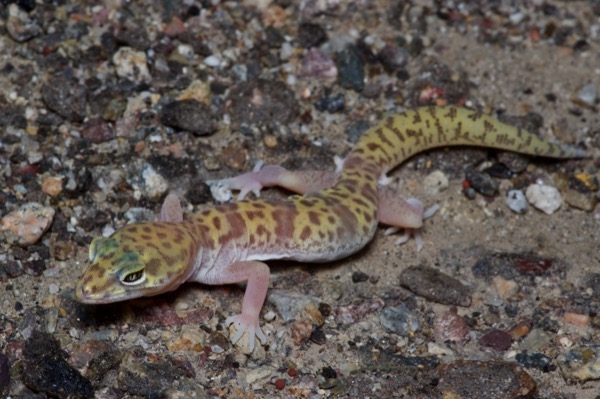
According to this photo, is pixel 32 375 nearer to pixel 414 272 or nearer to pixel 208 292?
pixel 208 292

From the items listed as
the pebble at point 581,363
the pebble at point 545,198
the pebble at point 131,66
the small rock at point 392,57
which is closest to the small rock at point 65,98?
the pebble at point 131,66

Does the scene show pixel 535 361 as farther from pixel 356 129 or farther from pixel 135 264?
pixel 135 264

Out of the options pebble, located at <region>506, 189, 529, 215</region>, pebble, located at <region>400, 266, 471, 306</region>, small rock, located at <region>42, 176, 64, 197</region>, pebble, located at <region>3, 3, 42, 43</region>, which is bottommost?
pebble, located at <region>400, 266, 471, 306</region>

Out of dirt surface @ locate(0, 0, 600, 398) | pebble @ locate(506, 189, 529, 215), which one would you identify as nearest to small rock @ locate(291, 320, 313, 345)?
dirt surface @ locate(0, 0, 600, 398)

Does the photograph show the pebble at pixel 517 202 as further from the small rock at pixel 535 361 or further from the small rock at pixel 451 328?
the small rock at pixel 535 361

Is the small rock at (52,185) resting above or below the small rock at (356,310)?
above

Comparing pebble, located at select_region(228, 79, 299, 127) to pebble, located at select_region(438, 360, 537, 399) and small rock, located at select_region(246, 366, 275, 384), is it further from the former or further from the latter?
pebble, located at select_region(438, 360, 537, 399)

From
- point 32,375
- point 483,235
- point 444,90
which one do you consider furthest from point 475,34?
point 32,375
